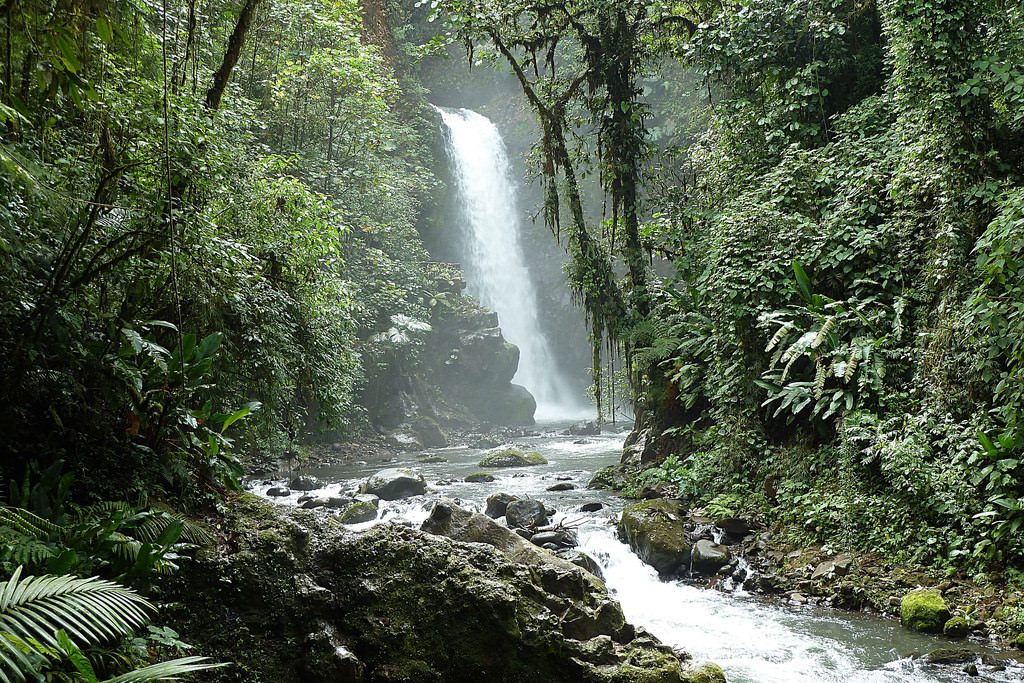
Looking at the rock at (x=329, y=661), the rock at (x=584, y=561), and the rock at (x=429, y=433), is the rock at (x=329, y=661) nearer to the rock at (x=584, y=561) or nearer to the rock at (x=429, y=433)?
the rock at (x=584, y=561)

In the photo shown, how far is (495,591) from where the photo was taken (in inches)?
149

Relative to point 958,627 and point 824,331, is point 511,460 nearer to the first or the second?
point 824,331

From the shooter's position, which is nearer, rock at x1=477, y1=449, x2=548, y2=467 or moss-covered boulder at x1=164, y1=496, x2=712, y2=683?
moss-covered boulder at x1=164, y1=496, x2=712, y2=683

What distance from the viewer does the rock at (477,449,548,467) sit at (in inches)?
571

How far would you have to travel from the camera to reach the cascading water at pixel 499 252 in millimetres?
28562

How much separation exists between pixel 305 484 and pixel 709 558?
7.74 metres

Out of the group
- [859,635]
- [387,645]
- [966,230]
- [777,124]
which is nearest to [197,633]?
[387,645]

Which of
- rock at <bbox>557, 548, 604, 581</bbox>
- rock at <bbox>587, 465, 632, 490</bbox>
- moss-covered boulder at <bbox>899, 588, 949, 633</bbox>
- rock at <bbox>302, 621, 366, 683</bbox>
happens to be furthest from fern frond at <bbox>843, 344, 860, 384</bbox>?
rock at <bbox>302, 621, 366, 683</bbox>

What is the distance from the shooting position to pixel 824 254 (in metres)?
7.78

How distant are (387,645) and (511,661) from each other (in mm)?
689

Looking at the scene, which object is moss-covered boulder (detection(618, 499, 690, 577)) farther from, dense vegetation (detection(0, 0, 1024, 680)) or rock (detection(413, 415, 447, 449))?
rock (detection(413, 415, 447, 449))

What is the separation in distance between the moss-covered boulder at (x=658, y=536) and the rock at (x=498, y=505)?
5.71 feet

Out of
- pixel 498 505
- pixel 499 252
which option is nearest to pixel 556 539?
pixel 498 505

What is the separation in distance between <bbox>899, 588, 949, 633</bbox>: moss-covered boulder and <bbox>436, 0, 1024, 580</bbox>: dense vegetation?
0.43 metres
